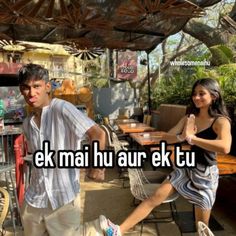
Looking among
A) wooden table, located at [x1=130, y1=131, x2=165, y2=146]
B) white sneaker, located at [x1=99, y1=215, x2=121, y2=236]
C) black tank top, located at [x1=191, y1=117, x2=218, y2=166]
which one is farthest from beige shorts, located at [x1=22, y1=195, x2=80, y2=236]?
wooden table, located at [x1=130, y1=131, x2=165, y2=146]

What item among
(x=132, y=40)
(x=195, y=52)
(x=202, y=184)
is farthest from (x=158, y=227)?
(x=195, y=52)

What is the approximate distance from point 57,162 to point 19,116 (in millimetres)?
7562

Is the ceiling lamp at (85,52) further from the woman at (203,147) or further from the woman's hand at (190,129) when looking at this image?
the woman's hand at (190,129)

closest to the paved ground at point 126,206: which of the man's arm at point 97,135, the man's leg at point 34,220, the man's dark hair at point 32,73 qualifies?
the man's leg at point 34,220

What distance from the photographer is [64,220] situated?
194 centimetres

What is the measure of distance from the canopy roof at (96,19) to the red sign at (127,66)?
4.78 m

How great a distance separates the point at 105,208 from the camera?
4629mm

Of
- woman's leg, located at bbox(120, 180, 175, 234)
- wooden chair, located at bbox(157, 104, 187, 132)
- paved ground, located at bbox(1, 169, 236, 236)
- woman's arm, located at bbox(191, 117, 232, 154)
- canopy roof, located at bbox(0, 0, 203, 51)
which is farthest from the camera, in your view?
wooden chair, located at bbox(157, 104, 187, 132)

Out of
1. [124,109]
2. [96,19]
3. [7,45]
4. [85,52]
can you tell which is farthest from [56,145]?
[124,109]

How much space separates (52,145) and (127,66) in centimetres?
1306

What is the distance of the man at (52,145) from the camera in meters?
1.86

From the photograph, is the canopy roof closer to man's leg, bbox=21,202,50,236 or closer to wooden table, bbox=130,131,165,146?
wooden table, bbox=130,131,165,146

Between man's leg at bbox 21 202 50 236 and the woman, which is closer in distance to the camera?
man's leg at bbox 21 202 50 236

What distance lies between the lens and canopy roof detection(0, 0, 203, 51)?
5656mm
